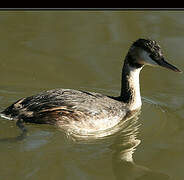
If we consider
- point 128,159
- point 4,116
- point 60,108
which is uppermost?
point 60,108

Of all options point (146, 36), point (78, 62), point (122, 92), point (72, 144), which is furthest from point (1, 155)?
point (146, 36)

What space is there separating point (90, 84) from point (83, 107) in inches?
68.1

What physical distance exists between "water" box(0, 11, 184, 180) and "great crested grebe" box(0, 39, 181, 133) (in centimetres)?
19

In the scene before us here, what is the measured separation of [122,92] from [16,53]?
9.05ft

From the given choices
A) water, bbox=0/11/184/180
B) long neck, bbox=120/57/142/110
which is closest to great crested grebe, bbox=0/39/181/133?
long neck, bbox=120/57/142/110

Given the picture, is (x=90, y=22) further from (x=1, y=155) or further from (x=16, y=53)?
(x=1, y=155)

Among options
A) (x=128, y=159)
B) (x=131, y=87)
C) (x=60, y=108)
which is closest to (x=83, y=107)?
(x=60, y=108)

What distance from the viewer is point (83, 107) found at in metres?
7.89

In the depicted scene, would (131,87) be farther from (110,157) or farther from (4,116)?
(4,116)

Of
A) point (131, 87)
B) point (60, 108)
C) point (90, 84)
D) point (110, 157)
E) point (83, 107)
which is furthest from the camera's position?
point (90, 84)

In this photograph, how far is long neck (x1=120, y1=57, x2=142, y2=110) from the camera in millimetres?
8711

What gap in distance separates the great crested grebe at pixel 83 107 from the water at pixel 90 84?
0.63ft

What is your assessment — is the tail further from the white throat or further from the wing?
the white throat
